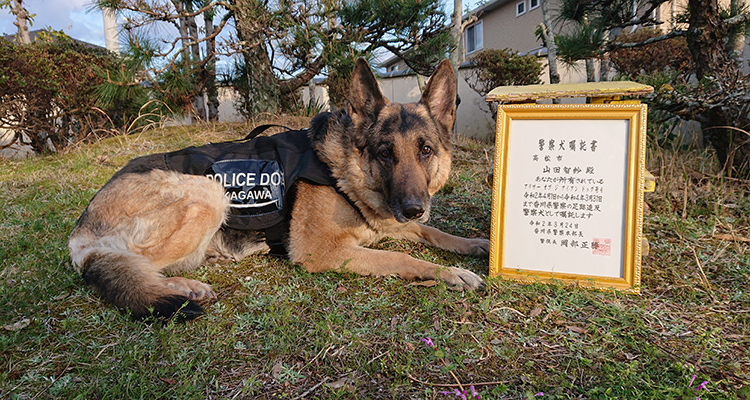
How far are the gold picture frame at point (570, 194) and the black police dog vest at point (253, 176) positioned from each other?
1.41 m

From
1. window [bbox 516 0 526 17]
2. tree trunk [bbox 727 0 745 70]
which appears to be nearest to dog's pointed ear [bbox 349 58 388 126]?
tree trunk [bbox 727 0 745 70]

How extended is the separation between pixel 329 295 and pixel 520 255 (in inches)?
54.0

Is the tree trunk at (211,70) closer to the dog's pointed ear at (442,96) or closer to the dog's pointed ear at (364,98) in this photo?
the dog's pointed ear at (364,98)

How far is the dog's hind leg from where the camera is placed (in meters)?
2.46

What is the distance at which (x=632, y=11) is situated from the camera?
5.11 meters

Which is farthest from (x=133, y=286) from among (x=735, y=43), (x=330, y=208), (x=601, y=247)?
(x=735, y=43)

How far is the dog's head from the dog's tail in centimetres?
151

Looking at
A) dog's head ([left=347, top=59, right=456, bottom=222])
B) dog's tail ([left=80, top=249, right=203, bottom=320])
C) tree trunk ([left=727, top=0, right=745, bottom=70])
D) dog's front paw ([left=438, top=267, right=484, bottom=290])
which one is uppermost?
tree trunk ([left=727, top=0, right=745, bottom=70])

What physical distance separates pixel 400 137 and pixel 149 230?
2.00 m

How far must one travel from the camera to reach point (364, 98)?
3.05 metres

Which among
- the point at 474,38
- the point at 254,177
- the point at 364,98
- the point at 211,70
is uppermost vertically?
the point at 474,38

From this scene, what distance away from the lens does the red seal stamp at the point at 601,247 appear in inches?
96.6

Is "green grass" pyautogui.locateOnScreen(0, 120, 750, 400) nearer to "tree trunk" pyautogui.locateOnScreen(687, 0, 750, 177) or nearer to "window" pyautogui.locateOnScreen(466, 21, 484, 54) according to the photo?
"tree trunk" pyautogui.locateOnScreen(687, 0, 750, 177)

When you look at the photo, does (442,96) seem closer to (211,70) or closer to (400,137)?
(400,137)
